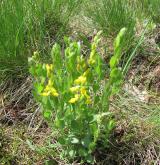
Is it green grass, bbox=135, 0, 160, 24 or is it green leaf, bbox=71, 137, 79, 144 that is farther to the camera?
green grass, bbox=135, 0, 160, 24

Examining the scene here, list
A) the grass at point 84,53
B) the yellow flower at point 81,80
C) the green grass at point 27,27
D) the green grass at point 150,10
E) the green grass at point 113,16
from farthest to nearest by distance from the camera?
the green grass at point 150,10 → the green grass at point 113,16 → the green grass at point 27,27 → the grass at point 84,53 → the yellow flower at point 81,80

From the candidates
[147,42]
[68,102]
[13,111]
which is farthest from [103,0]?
[68,102]

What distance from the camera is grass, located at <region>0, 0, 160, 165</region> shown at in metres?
1.96

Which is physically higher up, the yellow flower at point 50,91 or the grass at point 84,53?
the yellow flower at point 50,91

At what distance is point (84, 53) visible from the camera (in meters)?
2.38

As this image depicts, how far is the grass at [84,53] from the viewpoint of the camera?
1.96 m

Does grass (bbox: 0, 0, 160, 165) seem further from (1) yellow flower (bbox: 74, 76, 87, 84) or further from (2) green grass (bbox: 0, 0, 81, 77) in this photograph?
(1) yellow flower (bbox: 74, 76, 87, 84)

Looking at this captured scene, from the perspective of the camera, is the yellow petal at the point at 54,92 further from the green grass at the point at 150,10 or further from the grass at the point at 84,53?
the green grass at the point at 150,10

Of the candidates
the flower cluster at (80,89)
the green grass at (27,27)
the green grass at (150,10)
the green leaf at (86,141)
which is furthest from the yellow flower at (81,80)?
the green grass at (150,10)

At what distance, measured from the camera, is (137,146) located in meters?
1.95

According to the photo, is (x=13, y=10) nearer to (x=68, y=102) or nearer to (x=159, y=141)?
(x=68, y=102)

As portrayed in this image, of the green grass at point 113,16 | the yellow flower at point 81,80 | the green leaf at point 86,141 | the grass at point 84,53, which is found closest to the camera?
the yellow flower at point 81,80

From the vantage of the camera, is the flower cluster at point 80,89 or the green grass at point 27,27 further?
the green grass at point 27,27

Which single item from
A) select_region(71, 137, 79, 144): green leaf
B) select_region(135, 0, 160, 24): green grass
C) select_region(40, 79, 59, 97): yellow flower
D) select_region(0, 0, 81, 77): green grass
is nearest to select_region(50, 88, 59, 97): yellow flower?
select_region(40, 79, 59, 97): yellow flower
